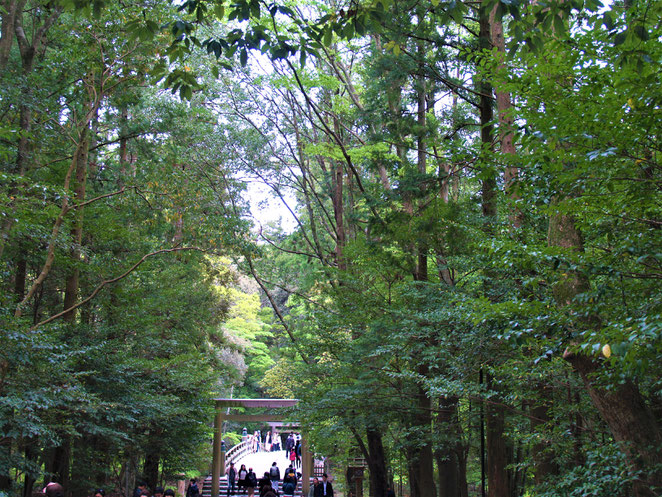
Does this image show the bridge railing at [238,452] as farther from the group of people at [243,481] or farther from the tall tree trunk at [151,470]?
the tall tree trunk at [151,470]

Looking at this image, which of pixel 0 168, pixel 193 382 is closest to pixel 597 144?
pixel 0 168

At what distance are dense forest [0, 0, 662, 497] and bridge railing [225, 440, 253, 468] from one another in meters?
6.32

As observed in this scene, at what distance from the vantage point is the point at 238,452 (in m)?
25.6

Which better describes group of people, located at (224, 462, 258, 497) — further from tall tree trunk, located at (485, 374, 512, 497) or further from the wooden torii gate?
tall tree trunk, located at (485, 374, 512, 497)

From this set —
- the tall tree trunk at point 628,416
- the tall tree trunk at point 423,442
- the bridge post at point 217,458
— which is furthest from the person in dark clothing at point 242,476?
the tall tree trunk at point 628,416

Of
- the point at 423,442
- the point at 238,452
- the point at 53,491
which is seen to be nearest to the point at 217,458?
the point at 238,452

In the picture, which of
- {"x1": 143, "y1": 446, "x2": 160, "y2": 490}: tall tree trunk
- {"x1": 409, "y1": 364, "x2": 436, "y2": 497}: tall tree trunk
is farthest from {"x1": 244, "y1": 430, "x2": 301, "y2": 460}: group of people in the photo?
{"x1": 409, "y1": 364, "x2": 436, "y2": 497}: tall tree trunk

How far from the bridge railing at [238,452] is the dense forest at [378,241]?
632 centimetres

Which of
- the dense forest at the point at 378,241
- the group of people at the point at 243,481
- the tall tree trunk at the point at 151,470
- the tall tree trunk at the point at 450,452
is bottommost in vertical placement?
the group of people at the point at 243,481

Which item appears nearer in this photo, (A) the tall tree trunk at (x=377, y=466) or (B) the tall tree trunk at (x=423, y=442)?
(B) the tall tree trunk at (x=423, y=442)

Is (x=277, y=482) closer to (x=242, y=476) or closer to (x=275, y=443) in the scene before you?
(x=242, y=476)

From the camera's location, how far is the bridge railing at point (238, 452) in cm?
2387

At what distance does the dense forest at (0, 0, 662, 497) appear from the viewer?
4.20m

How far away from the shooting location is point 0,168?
10477 mm
